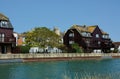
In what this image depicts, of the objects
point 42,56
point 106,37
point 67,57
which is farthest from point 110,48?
point 42,56

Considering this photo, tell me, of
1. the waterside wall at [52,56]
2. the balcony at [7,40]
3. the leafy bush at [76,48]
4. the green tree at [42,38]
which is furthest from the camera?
the leafy bush at [76,48]

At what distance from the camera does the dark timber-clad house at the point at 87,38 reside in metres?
112

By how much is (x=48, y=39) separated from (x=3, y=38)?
19175 mm

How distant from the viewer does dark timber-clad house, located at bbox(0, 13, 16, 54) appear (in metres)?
77.9

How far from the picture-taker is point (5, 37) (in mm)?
78688

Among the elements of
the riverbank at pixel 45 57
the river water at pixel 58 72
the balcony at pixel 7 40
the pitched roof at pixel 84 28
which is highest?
the pitched roof at pixel 84 28

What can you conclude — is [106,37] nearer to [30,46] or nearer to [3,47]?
[30,46]

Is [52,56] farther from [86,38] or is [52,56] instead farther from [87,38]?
[87,38]

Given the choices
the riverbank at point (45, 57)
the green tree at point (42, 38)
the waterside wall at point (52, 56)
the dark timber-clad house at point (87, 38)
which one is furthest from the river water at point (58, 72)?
the dark timber-clad house at point (87, 38)

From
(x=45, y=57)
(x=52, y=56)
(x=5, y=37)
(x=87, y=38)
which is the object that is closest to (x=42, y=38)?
(x=52, y=56)

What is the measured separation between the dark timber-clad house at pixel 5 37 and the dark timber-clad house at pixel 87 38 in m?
34.1

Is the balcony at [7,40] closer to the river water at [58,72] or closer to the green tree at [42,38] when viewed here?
the green tree at [42,38]

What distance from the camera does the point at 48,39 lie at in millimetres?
94250

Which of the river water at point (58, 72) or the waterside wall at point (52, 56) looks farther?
the waterside wall at point (52, 56)
